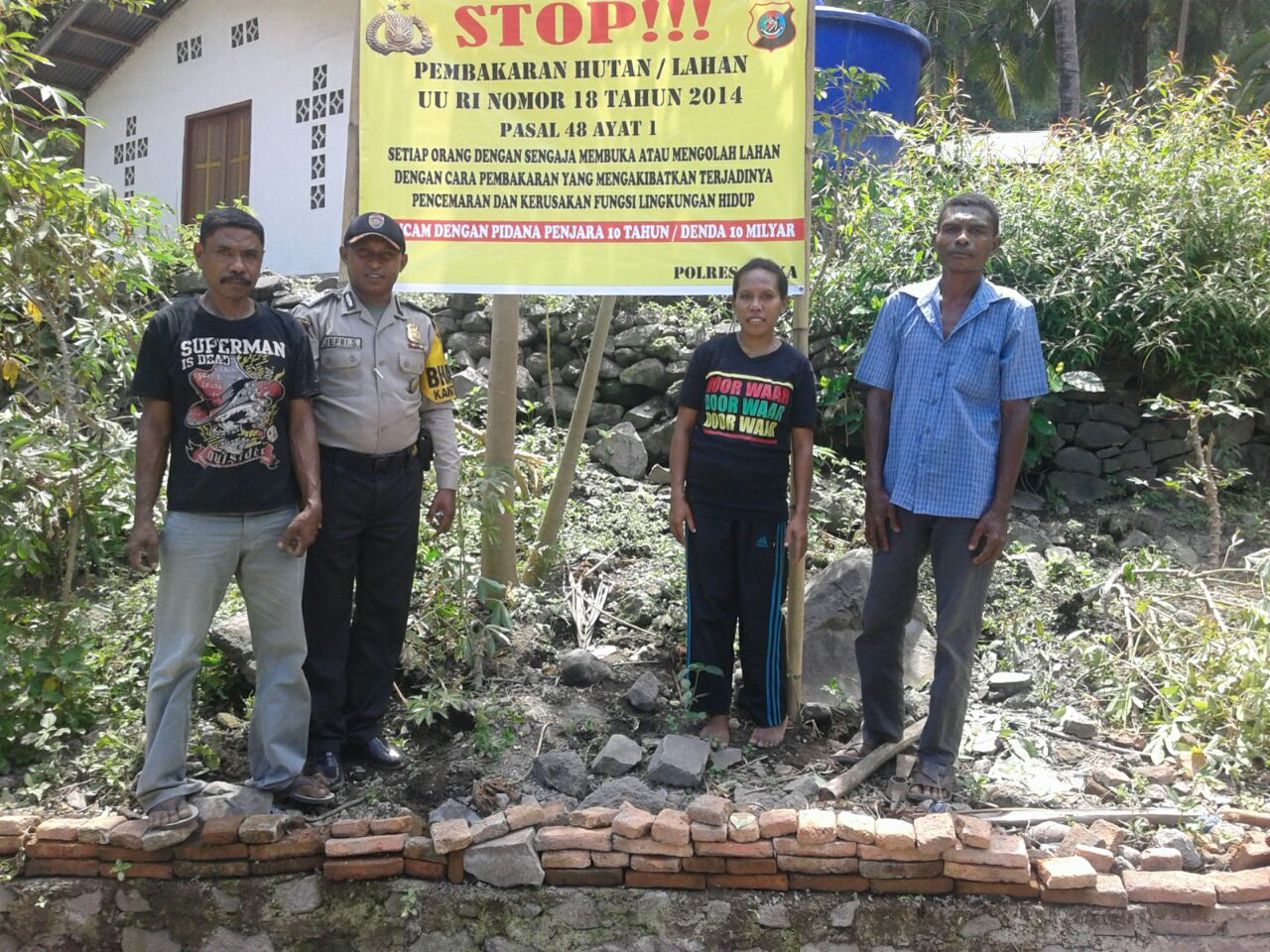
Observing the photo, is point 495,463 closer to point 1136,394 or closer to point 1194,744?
point 1194,744

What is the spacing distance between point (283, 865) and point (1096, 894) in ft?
7.60

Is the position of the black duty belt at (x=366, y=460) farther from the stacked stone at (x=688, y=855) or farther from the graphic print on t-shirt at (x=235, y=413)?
the stacked stone at (x=688, y=855)

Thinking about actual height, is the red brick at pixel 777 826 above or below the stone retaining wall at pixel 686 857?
above

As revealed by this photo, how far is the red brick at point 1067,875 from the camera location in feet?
9.63

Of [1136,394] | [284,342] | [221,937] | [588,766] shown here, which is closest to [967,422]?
[588,766]

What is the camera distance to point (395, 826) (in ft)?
10.2

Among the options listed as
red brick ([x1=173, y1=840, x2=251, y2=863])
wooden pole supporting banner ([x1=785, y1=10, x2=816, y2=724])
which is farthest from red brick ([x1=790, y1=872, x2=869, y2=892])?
red brick ([x1=173, y1=840, x2=251, y2=863])

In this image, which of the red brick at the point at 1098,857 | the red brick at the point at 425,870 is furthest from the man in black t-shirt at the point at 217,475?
the red brick at the point at 1098,857

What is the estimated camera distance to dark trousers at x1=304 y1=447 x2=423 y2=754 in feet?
10.9

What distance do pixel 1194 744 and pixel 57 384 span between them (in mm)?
4174

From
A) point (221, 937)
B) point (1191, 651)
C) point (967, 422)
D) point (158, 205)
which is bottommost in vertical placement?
point (221, 937)

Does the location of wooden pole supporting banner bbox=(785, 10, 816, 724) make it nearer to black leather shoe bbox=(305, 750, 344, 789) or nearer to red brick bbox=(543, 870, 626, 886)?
red brick bbox=(543, 870, 626, 886)

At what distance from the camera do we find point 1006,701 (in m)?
4.07

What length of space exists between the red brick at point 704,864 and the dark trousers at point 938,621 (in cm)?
78
